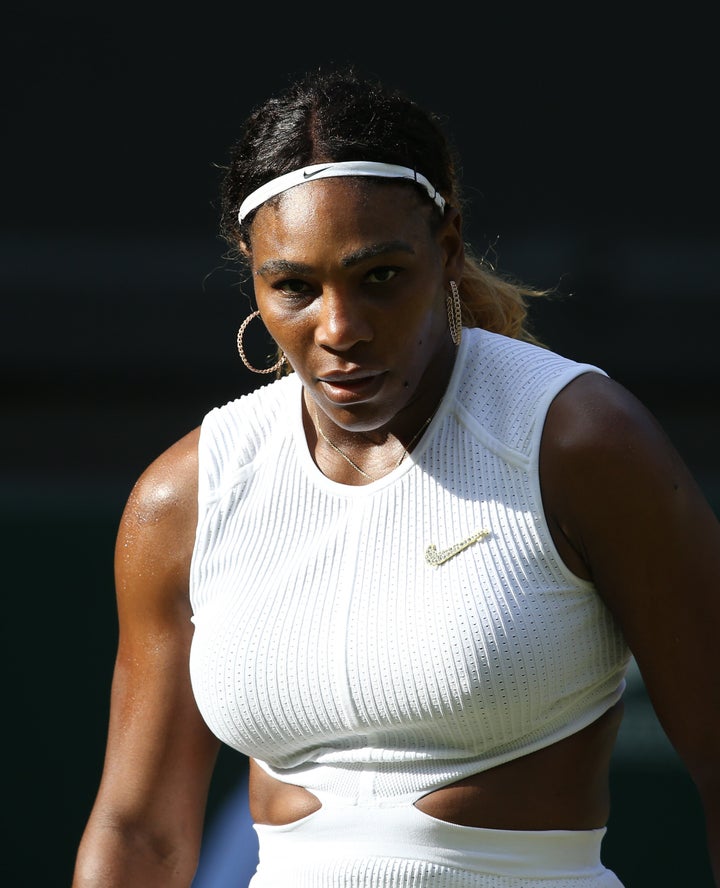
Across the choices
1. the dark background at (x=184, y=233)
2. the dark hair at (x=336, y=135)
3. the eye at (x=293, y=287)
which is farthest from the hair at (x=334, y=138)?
the dark background at (x=184, y=233)

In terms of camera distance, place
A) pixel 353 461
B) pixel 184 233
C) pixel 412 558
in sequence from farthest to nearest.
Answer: pixel 184 233
pixel 353 461
pixel 412 558

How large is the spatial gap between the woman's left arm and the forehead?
0.25 meters

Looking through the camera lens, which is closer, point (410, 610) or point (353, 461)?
point (410, 610)

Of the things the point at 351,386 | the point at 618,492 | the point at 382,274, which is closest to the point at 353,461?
the point at 351,386

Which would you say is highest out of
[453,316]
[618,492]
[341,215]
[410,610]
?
[341,215]

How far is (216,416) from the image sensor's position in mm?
1651

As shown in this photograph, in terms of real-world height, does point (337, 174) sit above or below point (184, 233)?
above

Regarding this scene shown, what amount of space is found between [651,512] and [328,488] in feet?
1.24

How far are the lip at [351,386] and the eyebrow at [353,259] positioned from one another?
0.11 metres

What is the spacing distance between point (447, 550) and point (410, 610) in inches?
2.8

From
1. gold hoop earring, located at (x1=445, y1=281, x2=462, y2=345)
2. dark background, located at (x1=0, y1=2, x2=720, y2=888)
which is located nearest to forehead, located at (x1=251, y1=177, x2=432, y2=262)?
gold hoop earring, located at (x1=445, y1=281, x2=462, y2=345)

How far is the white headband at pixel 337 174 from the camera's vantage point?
143 cm

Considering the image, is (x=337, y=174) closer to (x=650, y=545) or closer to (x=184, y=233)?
(x=650, y=545)

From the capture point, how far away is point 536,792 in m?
1.43
